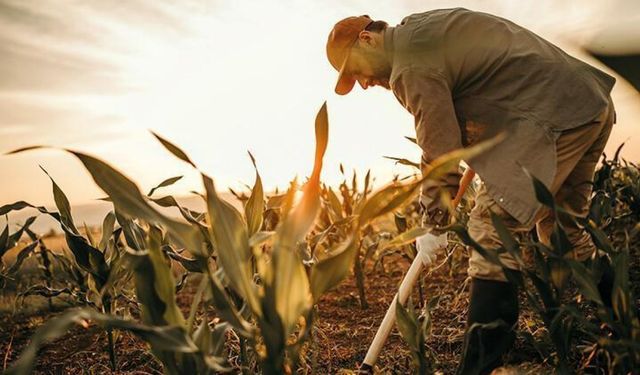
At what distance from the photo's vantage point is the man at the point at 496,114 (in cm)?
158

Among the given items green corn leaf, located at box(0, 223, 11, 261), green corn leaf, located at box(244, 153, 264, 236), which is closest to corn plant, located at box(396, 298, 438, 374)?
green corn leaf, located at box(244, 153, 264, 236)

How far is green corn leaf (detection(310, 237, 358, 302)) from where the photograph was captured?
0.87 m

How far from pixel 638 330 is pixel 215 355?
82cm

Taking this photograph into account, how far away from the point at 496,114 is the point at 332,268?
103cm

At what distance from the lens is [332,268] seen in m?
0.90

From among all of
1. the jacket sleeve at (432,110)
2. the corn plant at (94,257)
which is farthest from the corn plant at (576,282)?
the corn plant at (94,257)

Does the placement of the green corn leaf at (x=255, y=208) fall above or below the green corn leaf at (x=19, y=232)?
below

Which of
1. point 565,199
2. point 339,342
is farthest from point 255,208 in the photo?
point 565,199

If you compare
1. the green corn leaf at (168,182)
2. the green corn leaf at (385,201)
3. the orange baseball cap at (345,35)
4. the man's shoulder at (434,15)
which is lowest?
the green corn leaf at (385,201)

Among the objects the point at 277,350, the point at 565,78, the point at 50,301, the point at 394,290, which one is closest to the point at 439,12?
the point at 565,78

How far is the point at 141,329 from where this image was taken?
2.58ft

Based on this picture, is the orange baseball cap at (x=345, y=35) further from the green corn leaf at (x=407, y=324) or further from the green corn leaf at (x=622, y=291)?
the green corn leaf at (x=622, y=291)

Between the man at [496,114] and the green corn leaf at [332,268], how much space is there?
740mm

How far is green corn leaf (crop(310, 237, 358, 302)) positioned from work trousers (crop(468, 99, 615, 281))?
717mm
